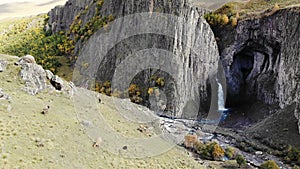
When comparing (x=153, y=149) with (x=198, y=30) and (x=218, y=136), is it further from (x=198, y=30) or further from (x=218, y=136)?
(x=198, y=30)

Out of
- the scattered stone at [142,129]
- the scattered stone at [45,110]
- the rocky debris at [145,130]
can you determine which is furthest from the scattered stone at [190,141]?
the scattered stone at [45,110]

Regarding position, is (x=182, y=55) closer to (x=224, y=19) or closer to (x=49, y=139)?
(x=224, y=19)

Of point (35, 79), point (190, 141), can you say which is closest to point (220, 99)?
point (190, 141)

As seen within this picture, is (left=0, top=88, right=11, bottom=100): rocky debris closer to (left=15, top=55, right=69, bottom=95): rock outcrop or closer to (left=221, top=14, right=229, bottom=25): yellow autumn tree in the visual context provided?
(left=15, top=55, right=69, bottom=95): rock outcrop

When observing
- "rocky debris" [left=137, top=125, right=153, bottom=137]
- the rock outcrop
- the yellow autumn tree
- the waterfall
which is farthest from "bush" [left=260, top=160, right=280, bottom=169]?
the yellow autumn tree

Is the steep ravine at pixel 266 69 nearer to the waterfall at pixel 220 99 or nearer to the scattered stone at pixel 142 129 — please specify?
the waterfall at pixel 220 99
